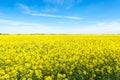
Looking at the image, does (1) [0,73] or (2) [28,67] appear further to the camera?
(2) [28,67]

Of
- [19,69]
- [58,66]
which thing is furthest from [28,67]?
[58,66]

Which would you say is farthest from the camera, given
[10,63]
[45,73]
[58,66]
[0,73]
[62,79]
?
[10,63]

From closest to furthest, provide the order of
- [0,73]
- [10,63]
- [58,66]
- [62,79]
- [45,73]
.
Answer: [62,79] → [0,73] → [45,73] → [58,66] → [10,63]

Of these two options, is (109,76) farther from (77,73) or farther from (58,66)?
(58,66)

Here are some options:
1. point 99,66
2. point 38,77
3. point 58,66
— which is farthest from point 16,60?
point 99,66

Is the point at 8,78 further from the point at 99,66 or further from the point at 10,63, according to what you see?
the point at 99,66

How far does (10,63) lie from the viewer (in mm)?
10117

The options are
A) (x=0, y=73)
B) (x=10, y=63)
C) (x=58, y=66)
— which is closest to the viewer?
(x=0, y=73)

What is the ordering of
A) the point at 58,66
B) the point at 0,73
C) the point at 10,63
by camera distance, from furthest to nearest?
the point at 10,63
the point at 58,66
the point at 0,73

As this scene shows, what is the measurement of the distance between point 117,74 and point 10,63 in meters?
5.06

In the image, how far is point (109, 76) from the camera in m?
7.89

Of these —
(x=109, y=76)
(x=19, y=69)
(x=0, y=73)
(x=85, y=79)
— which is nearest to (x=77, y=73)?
(x=85, y=79)

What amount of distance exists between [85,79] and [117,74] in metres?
1.22

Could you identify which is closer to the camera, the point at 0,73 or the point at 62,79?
the point at 62,79
